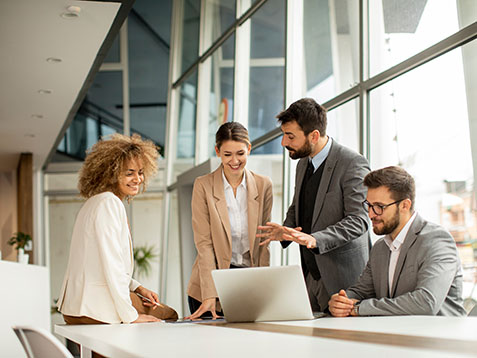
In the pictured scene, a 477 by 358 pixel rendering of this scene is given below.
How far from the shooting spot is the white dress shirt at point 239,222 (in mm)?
3273

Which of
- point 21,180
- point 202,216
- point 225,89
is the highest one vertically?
point 225,89

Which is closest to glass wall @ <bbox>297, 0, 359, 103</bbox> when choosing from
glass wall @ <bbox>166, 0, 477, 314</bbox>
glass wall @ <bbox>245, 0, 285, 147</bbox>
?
glass wall @ <bbox>166, 0, 477, 314</bbox>

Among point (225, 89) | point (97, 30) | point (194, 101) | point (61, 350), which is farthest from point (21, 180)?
point (61, 350)

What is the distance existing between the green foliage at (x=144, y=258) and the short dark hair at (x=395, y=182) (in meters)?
8.87

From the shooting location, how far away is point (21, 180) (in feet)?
35.4

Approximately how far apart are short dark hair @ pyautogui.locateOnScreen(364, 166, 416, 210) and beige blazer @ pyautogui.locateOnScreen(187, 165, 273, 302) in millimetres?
719

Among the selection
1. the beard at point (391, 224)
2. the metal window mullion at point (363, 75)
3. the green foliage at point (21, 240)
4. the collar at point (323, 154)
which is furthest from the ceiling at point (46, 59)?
A: the beard at point (391, 224)

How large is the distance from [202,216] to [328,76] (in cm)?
237

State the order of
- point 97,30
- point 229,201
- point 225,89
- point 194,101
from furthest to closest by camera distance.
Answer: point 194,101
point 225,89
point 97,30
point 229,201

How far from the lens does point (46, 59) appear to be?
6.35 meters

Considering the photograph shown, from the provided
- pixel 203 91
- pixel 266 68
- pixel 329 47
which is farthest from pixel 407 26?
pixel 203 91

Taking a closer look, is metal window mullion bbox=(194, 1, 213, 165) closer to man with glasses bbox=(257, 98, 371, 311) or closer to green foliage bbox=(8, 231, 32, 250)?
green foliage bbox=(8, 231, 32, 250)

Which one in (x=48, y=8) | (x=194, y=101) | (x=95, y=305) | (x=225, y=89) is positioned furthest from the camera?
(x=194, y=101)

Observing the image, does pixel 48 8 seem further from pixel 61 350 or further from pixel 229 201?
pixel 61 350
